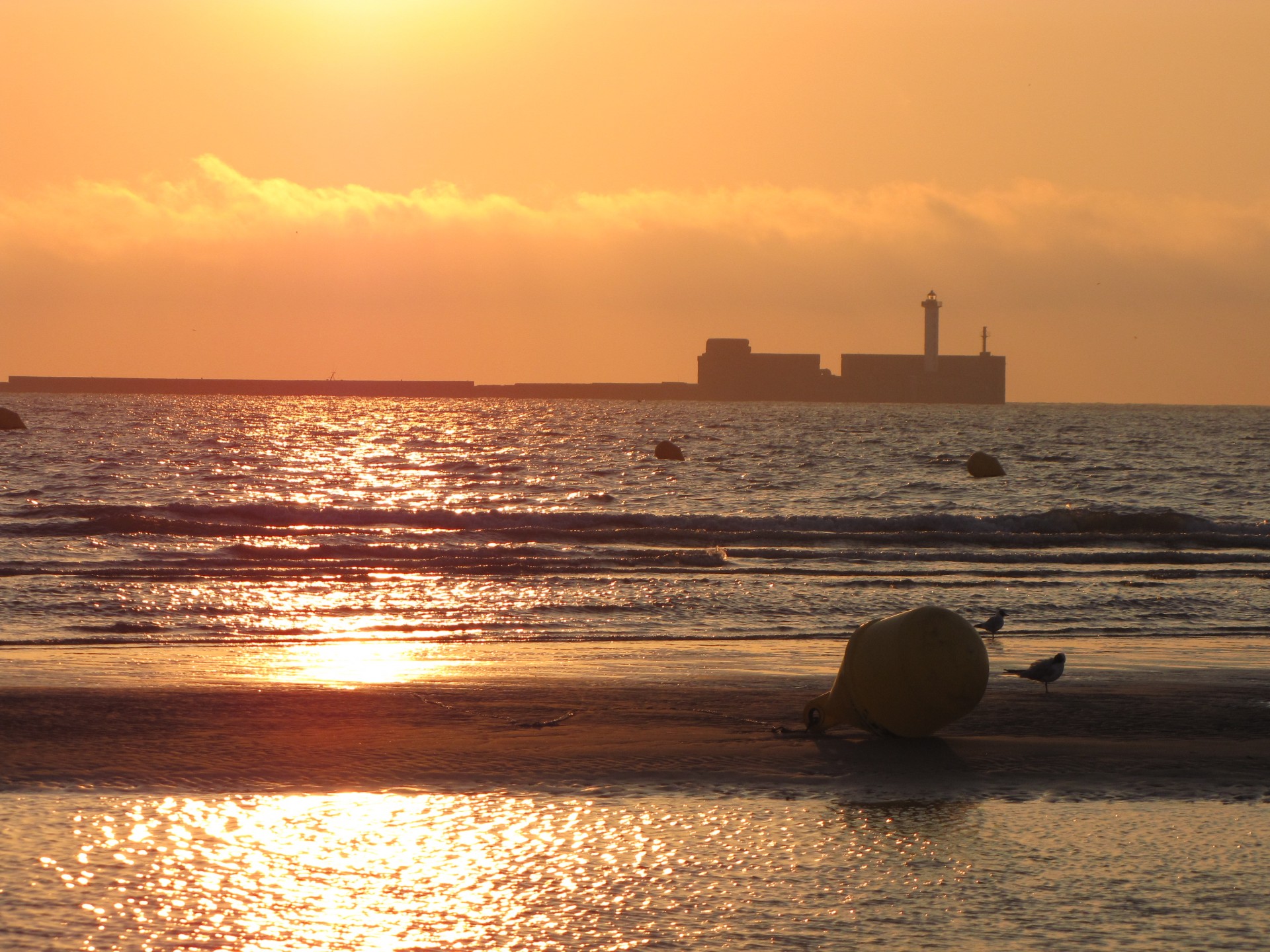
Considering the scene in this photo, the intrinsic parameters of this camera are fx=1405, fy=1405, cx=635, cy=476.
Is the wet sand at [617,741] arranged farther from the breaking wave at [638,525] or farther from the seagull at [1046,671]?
the breaking wave at [638,525]

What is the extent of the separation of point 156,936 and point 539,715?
15.6 ft

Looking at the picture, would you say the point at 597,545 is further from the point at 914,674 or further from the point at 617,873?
the point at 617,873

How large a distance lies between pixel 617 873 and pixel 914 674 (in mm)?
3173

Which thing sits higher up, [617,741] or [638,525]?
[617,741]

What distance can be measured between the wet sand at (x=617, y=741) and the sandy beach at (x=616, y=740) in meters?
0.02

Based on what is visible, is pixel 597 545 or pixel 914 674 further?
pixel 597 545

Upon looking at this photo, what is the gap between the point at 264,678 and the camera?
11.3 meters

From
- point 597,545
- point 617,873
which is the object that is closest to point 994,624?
point 617,873

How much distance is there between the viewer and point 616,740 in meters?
8.70

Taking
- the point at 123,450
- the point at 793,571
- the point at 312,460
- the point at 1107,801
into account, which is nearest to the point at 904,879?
the point at 1107,801

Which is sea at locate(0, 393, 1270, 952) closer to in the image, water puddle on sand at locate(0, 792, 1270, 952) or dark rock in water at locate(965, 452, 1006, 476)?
water puddle on sand at locate(0, 792, 1270, 952)

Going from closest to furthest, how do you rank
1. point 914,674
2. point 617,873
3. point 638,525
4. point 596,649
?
point 617,873 < point 914,674 < point 596,649 < point 638,525

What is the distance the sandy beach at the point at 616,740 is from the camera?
24.8 feet

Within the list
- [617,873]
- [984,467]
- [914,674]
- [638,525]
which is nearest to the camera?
[617,873]
